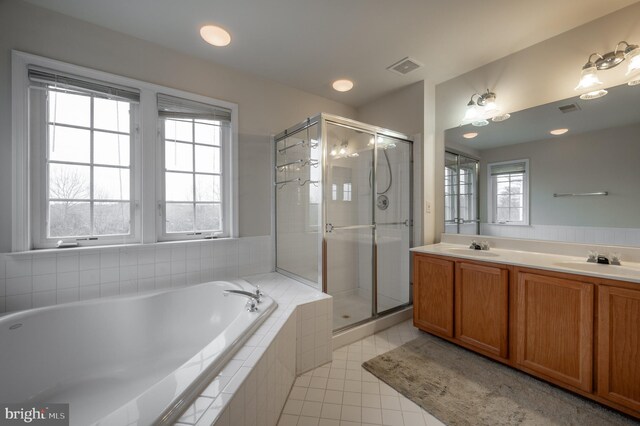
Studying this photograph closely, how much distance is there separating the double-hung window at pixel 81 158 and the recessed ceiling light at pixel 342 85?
1.83m

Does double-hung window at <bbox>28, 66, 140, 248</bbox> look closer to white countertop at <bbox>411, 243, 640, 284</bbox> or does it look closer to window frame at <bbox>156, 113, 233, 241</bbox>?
window frame at <bbox>156, 113, 233, 241</bbox>

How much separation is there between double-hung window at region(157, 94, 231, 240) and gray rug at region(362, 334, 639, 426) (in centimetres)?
187

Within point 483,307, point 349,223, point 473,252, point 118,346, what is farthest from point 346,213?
point 118,346

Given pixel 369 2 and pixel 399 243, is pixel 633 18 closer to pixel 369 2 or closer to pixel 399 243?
pixel 369 2

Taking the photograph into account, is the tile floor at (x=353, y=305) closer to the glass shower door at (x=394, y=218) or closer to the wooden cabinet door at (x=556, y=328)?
the glass shower door at (x=394, y=218)

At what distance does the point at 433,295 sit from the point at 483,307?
15.4 inches

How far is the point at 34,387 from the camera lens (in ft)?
4.46

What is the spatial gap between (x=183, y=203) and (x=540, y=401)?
9.51 feet

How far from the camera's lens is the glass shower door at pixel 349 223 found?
7.38 feet

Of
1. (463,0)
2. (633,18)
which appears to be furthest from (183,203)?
(633,18)

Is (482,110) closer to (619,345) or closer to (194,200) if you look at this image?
(619,345)

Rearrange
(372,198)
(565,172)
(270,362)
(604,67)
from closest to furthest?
(270,362), (604,67), (565,172), (372,198)

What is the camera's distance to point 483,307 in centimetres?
185

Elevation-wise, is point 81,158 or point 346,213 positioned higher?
point 81,158
